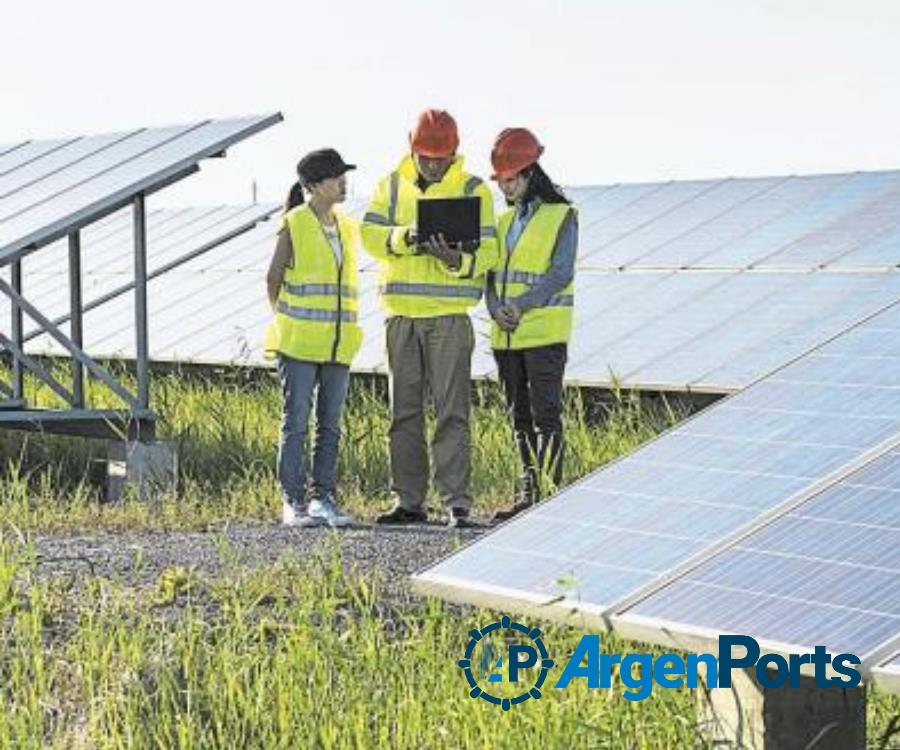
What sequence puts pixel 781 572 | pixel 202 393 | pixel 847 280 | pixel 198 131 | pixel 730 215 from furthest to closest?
1. pixel 730 215
2. pixel 202 393
3. pixel 847 280
4. pixel 198 131
5. pixel 781 572

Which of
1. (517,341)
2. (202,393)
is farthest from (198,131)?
(517,341)

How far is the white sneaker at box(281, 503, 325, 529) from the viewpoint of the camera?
10.1 metres

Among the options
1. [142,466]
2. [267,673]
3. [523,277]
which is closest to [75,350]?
[142,466]

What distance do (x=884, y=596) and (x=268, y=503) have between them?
6.78 m

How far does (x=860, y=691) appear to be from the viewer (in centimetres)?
486

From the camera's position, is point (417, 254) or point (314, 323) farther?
point (314, 323)

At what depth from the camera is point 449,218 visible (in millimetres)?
9961

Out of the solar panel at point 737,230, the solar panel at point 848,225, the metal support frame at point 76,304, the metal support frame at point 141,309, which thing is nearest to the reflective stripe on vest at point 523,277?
the metal support frame at point 141,309

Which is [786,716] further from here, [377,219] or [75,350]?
[75,350]

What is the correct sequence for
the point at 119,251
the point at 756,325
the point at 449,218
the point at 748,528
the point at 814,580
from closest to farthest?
the point at 814,580 → the point at 748,528 → the point at 449,218 → the point at 756,325 → the point at 119,251

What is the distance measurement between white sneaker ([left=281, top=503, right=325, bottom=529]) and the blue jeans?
49 mm

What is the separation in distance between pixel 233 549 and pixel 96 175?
212 inches

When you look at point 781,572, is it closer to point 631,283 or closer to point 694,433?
point 694,433

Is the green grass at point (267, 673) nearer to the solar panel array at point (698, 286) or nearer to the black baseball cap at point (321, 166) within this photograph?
the black baseball cap at point (321, 166)
